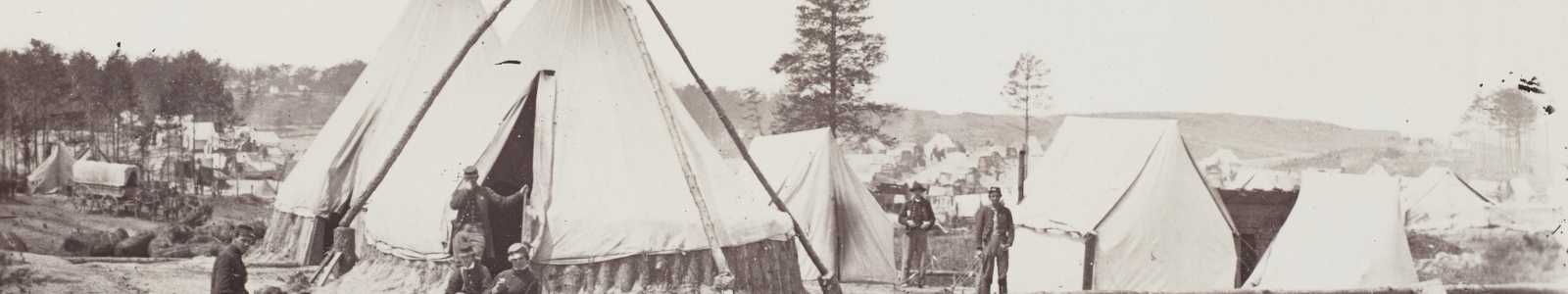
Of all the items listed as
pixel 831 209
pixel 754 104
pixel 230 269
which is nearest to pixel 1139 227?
pixel 831 209

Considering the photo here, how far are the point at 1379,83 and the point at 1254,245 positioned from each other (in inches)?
954

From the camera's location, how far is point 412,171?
10.5 m

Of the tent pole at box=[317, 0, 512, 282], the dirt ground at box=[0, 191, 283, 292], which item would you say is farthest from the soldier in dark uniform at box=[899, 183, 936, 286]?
the dirt ground at box=[0, 191, 283, 292]

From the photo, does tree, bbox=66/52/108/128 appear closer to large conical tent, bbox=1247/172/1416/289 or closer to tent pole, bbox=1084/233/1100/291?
tent pole, bbox=1084/233/1100/291

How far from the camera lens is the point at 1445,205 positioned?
25.6 meters

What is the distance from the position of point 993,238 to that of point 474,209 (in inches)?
205

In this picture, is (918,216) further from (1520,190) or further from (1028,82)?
(1028,82)

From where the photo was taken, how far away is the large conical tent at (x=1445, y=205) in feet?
82.2

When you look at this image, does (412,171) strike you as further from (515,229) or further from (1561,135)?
(1561,135)

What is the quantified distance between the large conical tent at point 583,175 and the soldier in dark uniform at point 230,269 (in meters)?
2.44

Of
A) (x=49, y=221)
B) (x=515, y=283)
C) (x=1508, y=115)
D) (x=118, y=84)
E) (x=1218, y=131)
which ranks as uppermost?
(x=118, y=84)

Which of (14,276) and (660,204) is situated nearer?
(14,276)

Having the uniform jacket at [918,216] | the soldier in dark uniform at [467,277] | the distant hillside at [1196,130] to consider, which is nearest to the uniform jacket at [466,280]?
the soldier in dark uniform at [467,277]

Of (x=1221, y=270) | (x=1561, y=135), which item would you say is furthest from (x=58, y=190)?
(x=1561, y=135)
